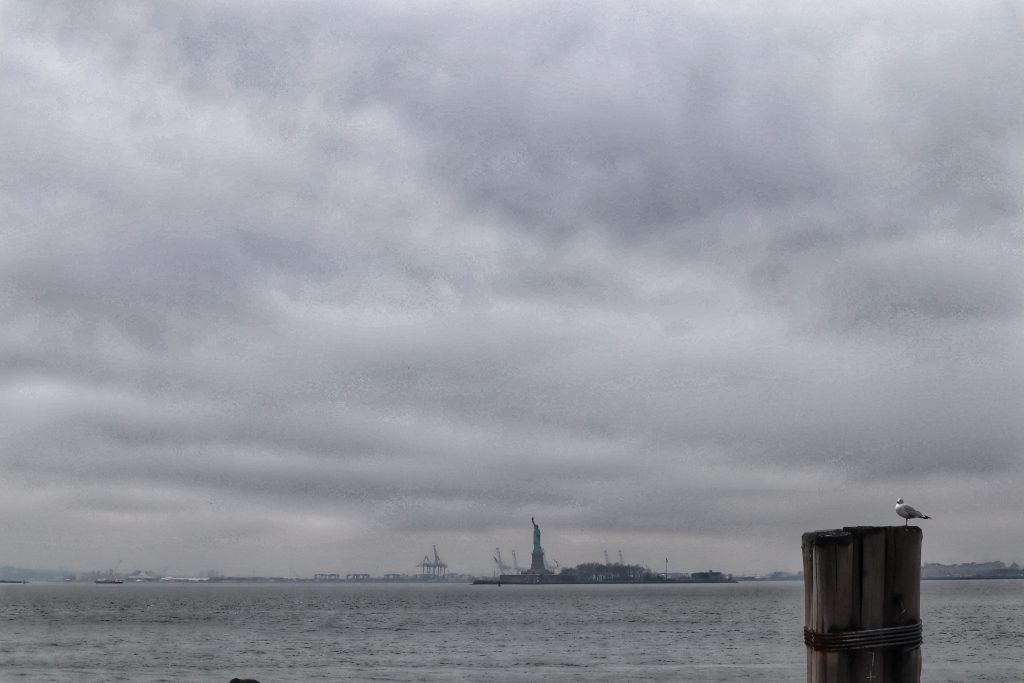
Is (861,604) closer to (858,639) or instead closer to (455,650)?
(858,639)

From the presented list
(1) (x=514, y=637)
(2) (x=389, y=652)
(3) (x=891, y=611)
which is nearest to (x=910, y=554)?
(3) (x=891, y=611)

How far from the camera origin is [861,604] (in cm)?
723

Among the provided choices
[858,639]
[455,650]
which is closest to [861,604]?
[858,639]

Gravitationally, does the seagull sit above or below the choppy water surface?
above

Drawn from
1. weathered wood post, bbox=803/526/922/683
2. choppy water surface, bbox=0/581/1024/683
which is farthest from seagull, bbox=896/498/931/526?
choppy water surface, bbox=0/581/1024/683

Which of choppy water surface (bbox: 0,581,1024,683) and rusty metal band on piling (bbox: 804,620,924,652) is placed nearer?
rusty metal band on piling (bbox: 804,620,924,652)

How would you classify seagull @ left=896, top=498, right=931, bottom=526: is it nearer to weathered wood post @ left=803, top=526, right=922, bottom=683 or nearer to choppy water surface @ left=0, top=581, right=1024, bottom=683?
weathered wood post @ left=803, top=526, right=922, bottom=683

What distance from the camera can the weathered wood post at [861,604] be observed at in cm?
720

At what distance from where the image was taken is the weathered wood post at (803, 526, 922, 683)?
23.6 ft

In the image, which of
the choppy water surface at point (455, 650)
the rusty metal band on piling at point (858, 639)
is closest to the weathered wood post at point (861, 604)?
the rusty metal band on piling at point (858, 639)

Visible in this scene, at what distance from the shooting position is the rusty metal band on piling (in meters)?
7.19

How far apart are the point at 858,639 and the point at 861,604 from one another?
0.69ft

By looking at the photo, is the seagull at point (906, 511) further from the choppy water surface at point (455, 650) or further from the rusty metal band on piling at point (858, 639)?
the choppy water surface at point (455, 650)

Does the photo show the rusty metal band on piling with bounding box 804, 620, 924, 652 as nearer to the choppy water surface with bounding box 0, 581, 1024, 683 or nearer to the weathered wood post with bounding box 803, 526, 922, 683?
the weathered wood post with bounding box 803, 526, 922, 683
